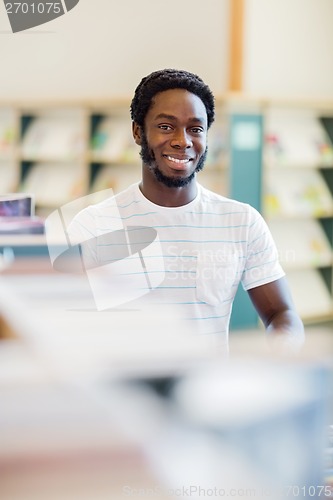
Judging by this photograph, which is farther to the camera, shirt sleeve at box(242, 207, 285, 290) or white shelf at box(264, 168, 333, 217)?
white shelf at box(264, 168, 333, 217)

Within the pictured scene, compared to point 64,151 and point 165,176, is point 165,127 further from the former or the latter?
point 64,151

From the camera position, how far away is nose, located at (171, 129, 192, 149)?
54.4 inches

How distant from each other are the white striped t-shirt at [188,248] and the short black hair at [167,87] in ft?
0.55

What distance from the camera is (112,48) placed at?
5062 mm

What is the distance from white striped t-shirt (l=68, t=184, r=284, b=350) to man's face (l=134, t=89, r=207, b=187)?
6 cm

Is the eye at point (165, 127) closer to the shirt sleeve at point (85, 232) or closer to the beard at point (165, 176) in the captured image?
the beard at point (165, 176)

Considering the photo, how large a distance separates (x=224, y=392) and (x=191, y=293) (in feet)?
2.53

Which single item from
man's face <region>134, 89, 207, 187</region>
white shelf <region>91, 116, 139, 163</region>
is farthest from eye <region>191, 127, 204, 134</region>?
white shelf <region>91, 116, 139, 163</region>

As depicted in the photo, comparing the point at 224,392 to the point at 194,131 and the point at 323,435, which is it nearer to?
the point at 323,435

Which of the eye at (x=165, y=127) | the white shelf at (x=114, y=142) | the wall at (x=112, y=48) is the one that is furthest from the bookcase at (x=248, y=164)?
the eye at (x=165, y=127)

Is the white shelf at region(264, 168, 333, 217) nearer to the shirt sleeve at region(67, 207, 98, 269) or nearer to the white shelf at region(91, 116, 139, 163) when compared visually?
the white shelf at region(91, 116, 139, 163)

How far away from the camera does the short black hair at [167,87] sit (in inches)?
56.5

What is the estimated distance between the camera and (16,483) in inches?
22.5

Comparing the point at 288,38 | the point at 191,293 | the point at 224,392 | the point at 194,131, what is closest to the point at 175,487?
the point at 224,392
